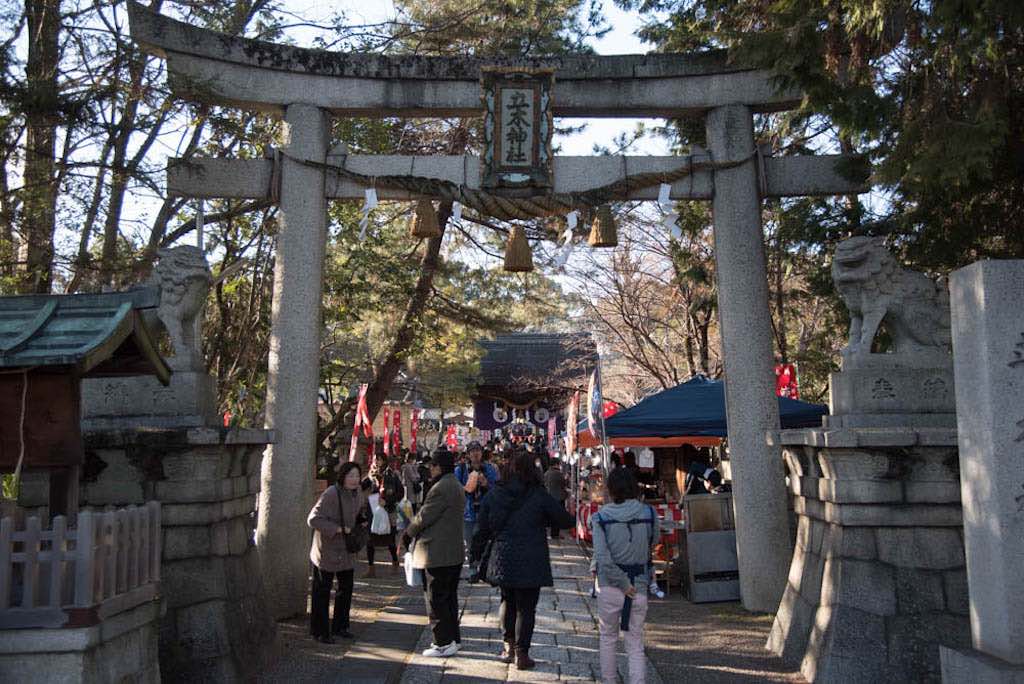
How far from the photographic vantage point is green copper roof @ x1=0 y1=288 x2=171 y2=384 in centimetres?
456

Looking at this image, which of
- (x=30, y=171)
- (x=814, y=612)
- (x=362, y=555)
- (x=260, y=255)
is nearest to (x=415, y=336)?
(x=260, y=255)

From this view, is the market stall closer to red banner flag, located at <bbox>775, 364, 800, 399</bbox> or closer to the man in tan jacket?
red banner flag, located at <bbox>775, 364, 800, 399</bbox>

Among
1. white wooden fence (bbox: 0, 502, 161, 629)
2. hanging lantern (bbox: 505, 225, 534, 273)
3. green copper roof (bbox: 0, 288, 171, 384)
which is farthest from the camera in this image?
hanging lantern (bbox: 505, 225, 534, 273)

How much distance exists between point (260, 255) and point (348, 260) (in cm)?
139

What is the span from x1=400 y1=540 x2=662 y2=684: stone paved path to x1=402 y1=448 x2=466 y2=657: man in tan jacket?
0.96 feet

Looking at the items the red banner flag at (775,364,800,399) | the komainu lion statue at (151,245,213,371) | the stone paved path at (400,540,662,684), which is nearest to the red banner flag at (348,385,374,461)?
the stone paved path at (400,540,662,684)

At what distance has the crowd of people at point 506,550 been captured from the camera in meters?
5.96

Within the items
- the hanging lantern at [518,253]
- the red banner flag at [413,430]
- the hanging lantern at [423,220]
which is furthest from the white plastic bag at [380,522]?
the red banner flag at [413,430]

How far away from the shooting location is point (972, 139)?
647 cm

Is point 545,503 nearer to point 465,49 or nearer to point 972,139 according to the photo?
point 972,139

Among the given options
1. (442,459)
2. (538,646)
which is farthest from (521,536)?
(538,646)

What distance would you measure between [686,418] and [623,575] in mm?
5810

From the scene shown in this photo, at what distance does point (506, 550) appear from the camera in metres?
6.93

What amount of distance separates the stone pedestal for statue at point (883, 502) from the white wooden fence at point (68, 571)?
14.9 ft
